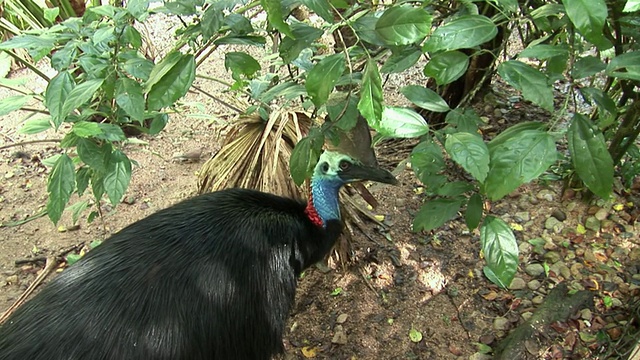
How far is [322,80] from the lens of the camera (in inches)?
49.8

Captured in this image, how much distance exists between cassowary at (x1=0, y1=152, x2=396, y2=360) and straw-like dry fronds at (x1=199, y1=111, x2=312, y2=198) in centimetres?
38

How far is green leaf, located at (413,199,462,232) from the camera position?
1.56 meters

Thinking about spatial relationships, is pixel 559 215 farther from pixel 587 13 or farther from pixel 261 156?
pixel 587 13

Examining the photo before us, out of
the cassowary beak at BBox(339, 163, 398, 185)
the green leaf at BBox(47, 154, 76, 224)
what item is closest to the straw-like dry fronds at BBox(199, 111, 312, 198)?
the cassowary beak at BBox(339, 163, 398, 185)

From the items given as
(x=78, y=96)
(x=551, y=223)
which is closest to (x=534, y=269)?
(x=551, y=223)

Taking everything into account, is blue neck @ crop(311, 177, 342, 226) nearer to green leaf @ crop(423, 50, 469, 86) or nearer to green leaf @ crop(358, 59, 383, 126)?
green leaf @ crop(423, 50, 469, 86)

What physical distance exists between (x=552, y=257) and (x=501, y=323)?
1.55 ft

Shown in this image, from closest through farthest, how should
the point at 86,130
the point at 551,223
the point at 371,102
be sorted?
1. the point at 371,102
2. the point at 86,130
3. the point at 551,223

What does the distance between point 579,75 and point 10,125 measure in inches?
148

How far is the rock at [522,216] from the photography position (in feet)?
9.45

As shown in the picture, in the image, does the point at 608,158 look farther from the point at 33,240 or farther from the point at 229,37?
the point at 33,240

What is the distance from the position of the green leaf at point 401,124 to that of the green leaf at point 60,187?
102 centimetres

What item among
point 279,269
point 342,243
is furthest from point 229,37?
point 342,243

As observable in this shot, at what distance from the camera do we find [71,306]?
168 cm
